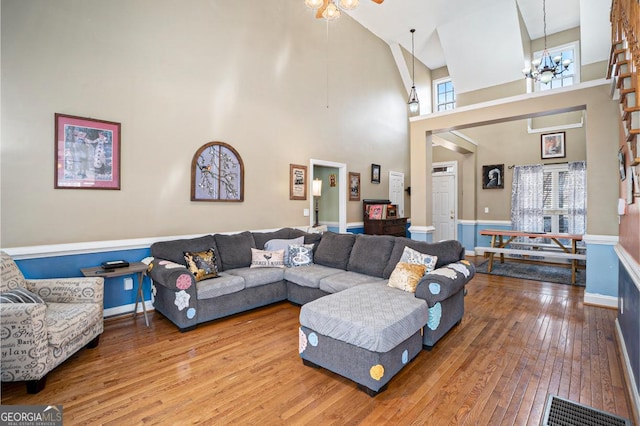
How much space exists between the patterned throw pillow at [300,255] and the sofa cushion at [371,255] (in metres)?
0.59

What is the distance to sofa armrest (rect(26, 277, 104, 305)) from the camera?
2621 millimetres

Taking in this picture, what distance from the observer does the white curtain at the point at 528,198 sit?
22.9 ft

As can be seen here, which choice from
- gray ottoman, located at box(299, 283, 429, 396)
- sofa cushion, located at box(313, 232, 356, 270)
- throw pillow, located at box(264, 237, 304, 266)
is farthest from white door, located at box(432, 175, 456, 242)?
gray ottoman, located at box(299, 283, 429, 396)

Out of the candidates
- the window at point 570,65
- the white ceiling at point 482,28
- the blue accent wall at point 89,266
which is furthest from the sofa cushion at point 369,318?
the window at point 570,65

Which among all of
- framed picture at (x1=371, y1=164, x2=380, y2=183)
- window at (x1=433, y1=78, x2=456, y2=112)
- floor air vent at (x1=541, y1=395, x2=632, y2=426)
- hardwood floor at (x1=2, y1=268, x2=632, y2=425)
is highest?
window at (x1=433, y1=78, x2=456, y2=112)

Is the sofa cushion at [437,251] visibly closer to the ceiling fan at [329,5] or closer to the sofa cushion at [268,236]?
the sofa cushion at [268,236]

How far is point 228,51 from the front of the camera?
4.34m

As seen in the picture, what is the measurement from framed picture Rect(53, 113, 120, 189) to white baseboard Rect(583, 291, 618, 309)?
231 inches

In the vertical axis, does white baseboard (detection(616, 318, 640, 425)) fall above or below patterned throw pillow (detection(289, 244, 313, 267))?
below

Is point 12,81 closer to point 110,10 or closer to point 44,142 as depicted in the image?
point 44,142

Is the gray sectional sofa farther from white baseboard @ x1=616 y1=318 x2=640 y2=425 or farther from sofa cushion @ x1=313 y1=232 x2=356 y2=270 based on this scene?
white baseboard @ x1=616 y1=318 x2=640 y2=425

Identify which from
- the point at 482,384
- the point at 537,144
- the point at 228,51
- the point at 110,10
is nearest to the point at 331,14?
the point at 228,51

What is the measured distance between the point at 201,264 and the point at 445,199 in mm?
6719

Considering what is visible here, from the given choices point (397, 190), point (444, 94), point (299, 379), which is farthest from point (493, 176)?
point (299, 379)
